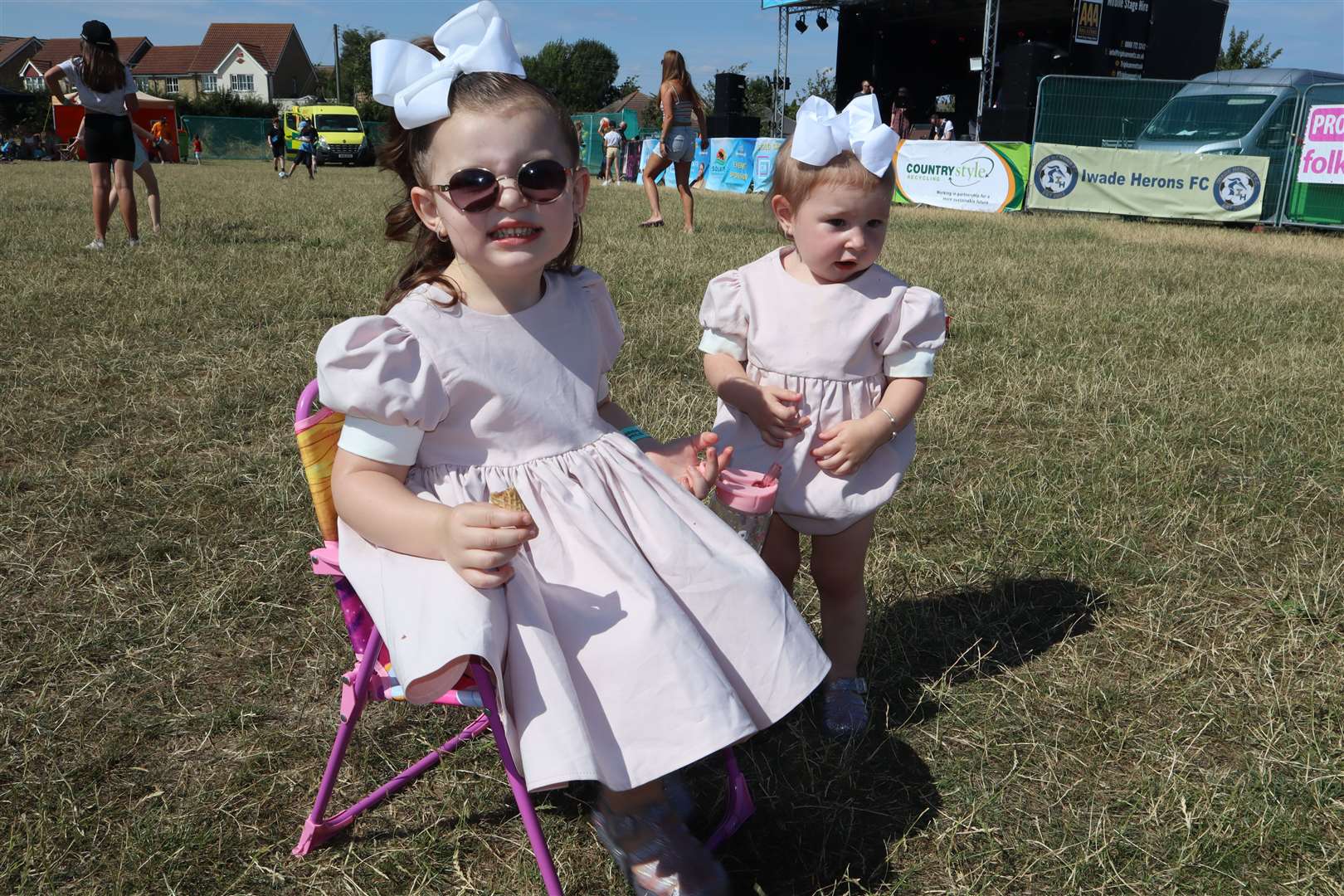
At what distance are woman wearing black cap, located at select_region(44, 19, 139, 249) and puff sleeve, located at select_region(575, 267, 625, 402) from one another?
260 inches

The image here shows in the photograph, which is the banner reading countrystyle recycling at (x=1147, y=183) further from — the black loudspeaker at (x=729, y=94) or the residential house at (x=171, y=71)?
the residential house at (x=171, y=71)

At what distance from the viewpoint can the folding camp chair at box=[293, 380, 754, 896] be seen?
4.99 feet

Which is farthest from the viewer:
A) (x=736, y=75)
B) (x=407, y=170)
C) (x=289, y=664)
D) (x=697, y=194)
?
(x=736, y=75)

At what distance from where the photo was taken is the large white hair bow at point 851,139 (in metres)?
1.93

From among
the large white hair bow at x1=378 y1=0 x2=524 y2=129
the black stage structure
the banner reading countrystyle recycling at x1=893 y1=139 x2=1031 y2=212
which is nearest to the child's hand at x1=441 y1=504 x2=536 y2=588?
the large white hair bow at x1=378 y1=0 x2=524 y2=129

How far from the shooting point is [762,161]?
2056cm

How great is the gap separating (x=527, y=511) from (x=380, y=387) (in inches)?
12.5

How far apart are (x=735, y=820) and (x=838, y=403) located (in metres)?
0.86

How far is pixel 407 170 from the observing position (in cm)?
176

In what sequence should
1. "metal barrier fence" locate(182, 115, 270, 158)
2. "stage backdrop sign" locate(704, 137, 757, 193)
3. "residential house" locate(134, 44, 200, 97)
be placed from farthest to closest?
1. "residential house" locate(134, 44, 200, 97)
2. "metal barrier fence" locate(182, 115, 270, 158)
3. "stage backdrop sign" locate(704, 137, 757, 193)

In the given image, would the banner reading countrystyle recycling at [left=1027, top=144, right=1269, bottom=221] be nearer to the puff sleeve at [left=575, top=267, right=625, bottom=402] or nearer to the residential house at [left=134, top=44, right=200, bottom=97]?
the puff sleeve at [left=575, top=267, right=625, bottom=402]

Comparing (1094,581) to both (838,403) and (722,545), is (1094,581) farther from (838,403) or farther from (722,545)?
(722,545)

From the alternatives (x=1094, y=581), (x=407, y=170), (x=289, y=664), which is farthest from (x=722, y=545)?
(x=1094, y=581)

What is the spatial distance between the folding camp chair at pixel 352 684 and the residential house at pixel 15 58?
83.8 m
